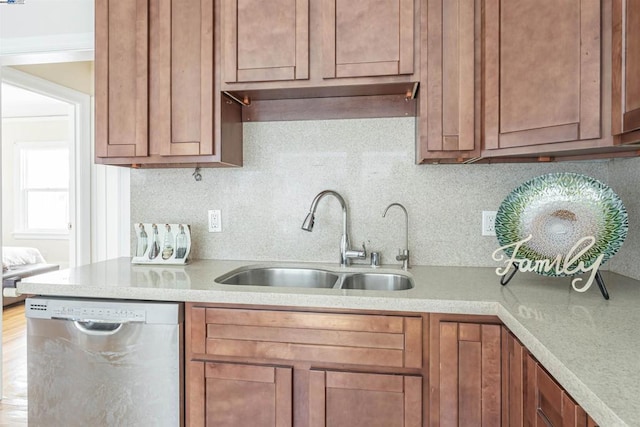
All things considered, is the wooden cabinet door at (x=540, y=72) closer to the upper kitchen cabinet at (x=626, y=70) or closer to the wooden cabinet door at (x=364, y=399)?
the upper kitchen cabinet at (x=626, y=70)

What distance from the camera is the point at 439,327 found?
1.40 m

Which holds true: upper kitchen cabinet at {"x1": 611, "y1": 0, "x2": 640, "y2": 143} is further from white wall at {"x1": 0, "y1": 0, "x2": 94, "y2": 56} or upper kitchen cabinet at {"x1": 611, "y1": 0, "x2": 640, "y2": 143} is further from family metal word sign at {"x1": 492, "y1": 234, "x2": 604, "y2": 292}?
white wall at {"x1": 0, "y1": 0, "x2": 94, "y2": 56}

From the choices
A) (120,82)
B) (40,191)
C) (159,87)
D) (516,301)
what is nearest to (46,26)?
(120,82)

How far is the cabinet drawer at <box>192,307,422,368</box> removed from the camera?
4.66 ft

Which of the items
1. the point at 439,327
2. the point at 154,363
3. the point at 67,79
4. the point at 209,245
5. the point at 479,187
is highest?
the point at 67,79

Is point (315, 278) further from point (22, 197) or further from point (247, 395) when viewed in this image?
point (22, 197)

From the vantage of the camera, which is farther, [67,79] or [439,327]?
[67,79]

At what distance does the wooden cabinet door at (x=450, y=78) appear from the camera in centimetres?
167

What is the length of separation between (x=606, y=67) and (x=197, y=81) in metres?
1.57

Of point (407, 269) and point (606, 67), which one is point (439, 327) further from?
point (606, 67)

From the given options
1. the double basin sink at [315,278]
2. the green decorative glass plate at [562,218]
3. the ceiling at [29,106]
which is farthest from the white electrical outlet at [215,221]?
the ceiling at [29,106]

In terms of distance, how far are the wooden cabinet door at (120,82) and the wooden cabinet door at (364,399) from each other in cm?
132

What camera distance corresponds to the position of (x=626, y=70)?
1.18 meters

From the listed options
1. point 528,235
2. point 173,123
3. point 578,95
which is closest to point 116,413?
point 173,123
